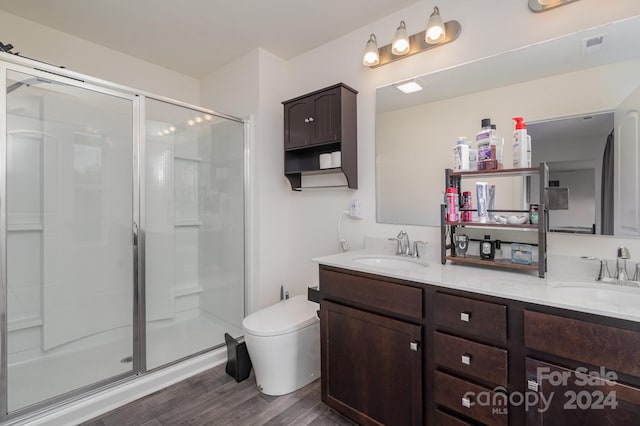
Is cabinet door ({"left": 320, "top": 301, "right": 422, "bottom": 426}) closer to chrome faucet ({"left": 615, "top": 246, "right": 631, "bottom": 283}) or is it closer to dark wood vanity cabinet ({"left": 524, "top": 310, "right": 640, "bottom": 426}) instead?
dark wood vanity cabinet ({"left": 524, "top": 310, "right": 640, "bottom": 426})

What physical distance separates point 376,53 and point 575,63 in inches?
41.5

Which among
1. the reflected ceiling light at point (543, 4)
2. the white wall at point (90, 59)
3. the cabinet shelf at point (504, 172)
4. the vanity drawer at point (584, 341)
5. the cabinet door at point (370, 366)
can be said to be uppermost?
the white wall at point (90, 59)

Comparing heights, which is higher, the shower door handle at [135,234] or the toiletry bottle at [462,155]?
the toiletry bottle at [462,155]

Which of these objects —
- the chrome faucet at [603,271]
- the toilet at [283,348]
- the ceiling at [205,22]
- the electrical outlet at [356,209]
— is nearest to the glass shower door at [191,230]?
the ceiling at [205,22]

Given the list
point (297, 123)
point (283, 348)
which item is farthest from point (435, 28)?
point (283, 348)

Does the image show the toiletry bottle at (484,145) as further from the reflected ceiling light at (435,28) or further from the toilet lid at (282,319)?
the toilet lid at (282,319)

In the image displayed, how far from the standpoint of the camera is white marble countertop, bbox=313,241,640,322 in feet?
3.09

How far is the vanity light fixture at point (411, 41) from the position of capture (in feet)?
5.49

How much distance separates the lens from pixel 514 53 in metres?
1.52

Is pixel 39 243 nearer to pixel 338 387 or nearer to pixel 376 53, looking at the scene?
pixel 338 387

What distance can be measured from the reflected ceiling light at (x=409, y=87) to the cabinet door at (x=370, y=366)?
1.40m

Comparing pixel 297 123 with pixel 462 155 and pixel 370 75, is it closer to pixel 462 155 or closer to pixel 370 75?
pixel 370 75

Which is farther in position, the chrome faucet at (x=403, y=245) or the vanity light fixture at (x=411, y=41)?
the chrome faucet at (x=403, y=245)

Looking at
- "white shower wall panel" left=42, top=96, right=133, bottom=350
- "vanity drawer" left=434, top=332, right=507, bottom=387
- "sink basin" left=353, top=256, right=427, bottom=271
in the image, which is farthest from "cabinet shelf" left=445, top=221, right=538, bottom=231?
"white shower wall panel" left=42, top=96, right=133, bottom=350
